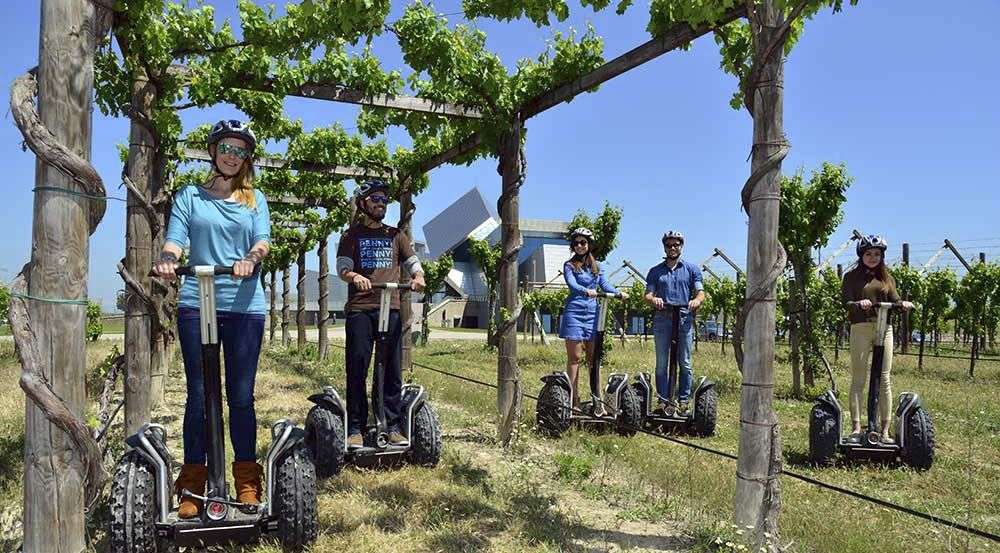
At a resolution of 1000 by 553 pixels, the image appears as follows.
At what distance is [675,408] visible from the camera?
20.9ft

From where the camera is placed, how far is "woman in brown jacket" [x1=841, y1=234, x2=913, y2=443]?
17.1ft

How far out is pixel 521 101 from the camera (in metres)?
5.86

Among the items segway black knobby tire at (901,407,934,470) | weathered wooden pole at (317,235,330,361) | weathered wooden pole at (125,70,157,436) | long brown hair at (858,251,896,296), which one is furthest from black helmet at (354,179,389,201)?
weathered wooden pole at (317,235,330,361)

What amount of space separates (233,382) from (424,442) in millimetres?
1704

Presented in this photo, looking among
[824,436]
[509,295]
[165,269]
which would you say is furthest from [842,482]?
[165,269]

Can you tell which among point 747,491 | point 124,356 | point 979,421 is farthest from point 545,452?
point 979,421

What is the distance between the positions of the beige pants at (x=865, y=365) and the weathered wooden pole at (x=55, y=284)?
16.5 ft

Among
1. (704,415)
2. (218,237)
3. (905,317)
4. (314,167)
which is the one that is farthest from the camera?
(905,317)

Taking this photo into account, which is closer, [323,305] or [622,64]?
[622,64]

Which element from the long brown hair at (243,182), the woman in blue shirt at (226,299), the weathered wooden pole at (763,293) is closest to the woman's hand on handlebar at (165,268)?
the woman in blue shirt at (226,299)

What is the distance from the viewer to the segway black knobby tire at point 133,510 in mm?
2846

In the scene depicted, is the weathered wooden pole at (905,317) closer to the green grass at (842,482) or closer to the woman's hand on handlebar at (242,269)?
the green grass at (842,482)

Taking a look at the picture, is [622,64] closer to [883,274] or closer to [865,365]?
[883,274]

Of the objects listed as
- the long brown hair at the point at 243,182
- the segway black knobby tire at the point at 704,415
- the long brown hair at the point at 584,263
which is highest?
the long brown hair at the point at 243,182
